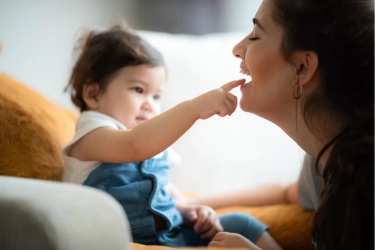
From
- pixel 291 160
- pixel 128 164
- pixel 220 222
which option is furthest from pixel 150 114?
pixel 291 160

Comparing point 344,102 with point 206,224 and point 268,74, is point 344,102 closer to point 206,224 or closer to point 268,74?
point 268,74

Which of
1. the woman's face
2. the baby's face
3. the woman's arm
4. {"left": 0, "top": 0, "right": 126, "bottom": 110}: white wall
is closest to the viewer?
the woman's face

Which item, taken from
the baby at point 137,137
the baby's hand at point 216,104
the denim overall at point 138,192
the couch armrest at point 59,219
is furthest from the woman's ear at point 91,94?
the couch armrest at point 59,219

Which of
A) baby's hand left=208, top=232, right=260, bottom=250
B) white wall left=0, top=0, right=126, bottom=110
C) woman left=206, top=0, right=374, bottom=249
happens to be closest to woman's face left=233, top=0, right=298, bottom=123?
woman left=206, top=0, right=374, bottom=249

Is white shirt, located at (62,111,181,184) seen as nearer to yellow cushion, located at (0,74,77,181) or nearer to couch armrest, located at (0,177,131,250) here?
yellow cushion, located at (0,74,77,181)

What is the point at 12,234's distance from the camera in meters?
0.55

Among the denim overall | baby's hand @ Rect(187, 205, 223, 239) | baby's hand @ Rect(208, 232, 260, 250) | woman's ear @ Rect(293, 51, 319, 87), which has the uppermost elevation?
woman's ear @ Rect(293, 51, 319, 87)

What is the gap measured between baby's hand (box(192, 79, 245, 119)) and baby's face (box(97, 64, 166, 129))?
215 mm

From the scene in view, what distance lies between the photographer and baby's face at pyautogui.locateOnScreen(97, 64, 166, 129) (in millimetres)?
1064

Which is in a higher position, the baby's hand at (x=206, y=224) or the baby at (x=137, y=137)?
the baby at (x=137, y=137)

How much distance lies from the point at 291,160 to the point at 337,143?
0.49 m

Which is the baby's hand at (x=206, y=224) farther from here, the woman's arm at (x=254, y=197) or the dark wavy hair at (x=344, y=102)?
the dark wavy hair at (x=344, y=102)

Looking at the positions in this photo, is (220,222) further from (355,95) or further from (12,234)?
(12,234)

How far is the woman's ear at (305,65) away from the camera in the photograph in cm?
81
